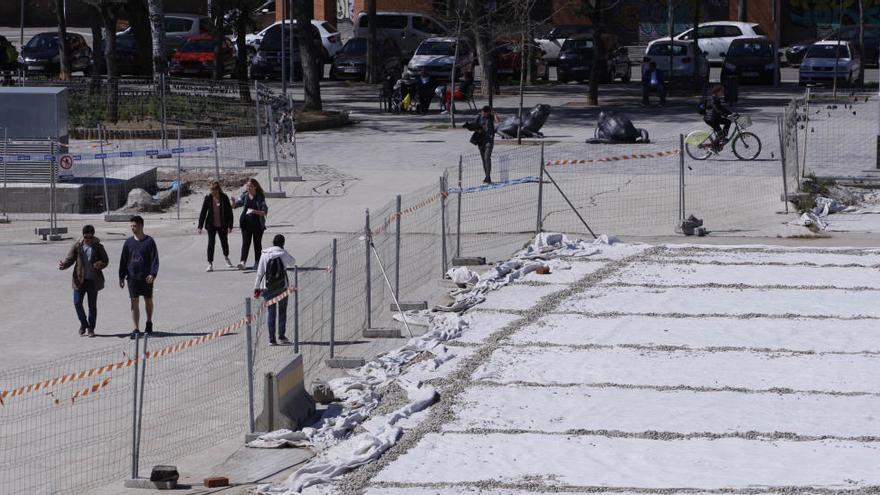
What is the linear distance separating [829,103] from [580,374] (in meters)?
25.2

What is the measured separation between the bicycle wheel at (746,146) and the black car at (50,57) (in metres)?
26.0

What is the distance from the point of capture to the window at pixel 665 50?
44700 millimetres

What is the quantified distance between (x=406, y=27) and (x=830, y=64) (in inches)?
589

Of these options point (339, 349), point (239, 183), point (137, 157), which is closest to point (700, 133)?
point (239, 183)

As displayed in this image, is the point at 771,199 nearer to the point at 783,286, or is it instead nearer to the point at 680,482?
the point at 783,286

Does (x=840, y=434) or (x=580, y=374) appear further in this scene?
(x=580, y=374)

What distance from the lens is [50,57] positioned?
155 feet

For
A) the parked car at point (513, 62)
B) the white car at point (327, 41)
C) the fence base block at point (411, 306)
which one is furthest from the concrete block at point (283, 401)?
the white car at point (327, 41)

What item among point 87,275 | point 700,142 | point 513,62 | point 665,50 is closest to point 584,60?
point 513,62

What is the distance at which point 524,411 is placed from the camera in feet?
43.6

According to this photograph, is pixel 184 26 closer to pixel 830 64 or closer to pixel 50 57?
pixel 50 57

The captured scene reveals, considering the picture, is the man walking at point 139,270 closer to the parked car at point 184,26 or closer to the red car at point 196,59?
the red car at point 196,59

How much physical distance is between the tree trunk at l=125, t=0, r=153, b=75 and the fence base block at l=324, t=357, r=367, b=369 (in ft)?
79.4

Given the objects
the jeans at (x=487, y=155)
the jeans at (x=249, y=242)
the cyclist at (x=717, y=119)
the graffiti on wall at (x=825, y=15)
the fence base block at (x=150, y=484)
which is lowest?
the fence base block at (x=150, y=484)
